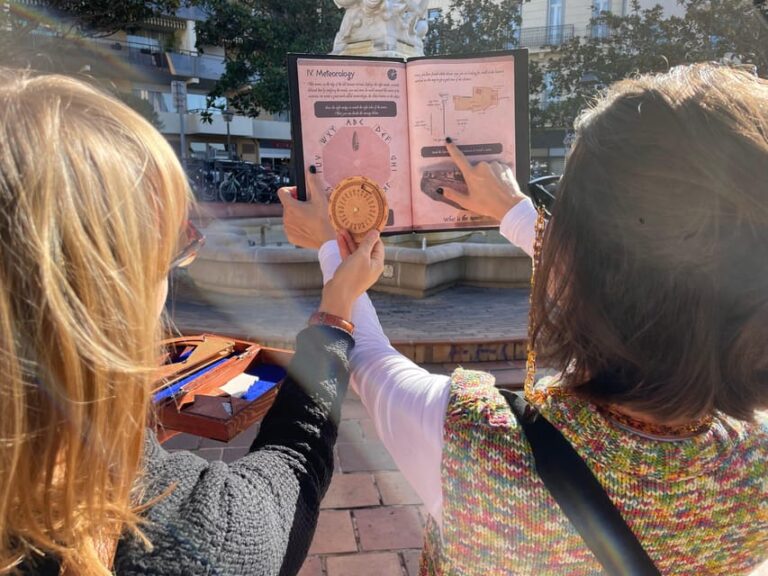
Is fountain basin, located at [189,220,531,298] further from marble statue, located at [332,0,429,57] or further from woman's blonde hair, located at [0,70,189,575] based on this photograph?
woman's blonde hair, located at [0,70,189,575]

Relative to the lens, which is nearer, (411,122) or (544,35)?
(411,122)

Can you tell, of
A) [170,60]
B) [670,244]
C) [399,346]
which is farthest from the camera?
[170,60]

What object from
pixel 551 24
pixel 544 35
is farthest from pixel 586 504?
pixel 551 24

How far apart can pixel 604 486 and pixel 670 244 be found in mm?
353

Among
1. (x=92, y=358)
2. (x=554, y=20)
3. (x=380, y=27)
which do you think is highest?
(x=554, y=20)

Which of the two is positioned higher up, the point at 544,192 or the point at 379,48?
the point at 379,48

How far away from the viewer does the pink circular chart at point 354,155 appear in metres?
1.54

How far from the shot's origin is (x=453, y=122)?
1.63 meters

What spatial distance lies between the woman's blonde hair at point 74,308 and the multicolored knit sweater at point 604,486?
1.53 ft

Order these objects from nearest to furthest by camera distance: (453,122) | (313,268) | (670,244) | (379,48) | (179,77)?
(670,244), (453,122), (313,268), (379,48), (179,77)

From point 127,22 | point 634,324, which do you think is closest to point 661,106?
point 634,324

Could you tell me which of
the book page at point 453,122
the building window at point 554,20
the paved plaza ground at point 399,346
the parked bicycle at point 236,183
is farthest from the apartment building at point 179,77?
the book page at point 453,122

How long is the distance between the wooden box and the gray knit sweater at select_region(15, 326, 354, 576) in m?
0.45

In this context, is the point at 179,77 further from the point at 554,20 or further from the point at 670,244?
the point at 670,244
